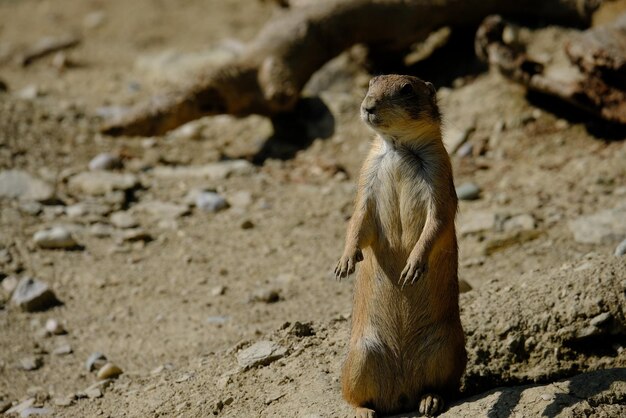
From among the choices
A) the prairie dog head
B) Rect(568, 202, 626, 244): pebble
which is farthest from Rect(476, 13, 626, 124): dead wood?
the prairie dog head

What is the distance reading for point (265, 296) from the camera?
7.09 meters

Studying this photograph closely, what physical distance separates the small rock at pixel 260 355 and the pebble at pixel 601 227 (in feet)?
9.67

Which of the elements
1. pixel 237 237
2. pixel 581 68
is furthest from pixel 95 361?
pixel 581 68

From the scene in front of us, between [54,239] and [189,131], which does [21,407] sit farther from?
[189,131]

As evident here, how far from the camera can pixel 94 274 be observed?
305 inches

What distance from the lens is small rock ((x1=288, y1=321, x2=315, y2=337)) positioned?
18.8 ft

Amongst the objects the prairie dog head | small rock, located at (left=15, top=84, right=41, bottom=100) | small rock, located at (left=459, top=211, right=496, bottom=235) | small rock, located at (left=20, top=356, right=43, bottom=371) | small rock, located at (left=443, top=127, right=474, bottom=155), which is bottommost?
small rock, located at (left=20, top=356, right=43, bottom=371)

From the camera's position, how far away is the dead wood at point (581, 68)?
819 cm

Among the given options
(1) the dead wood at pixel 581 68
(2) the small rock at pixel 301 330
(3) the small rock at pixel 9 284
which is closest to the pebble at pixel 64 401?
(2) the small rock at pixel 301 330

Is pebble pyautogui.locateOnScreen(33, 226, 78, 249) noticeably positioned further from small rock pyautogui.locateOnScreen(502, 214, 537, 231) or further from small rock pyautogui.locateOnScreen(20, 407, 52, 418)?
small rock pyautogui.locateOnScreen(502, 214, 537, 231)

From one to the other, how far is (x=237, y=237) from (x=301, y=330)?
8.68ft

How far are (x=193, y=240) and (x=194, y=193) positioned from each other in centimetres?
91

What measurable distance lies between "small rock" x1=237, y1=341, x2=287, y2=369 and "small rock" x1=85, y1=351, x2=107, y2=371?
1.29m

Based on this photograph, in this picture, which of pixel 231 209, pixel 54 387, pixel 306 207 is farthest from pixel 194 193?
pixel 54 387
